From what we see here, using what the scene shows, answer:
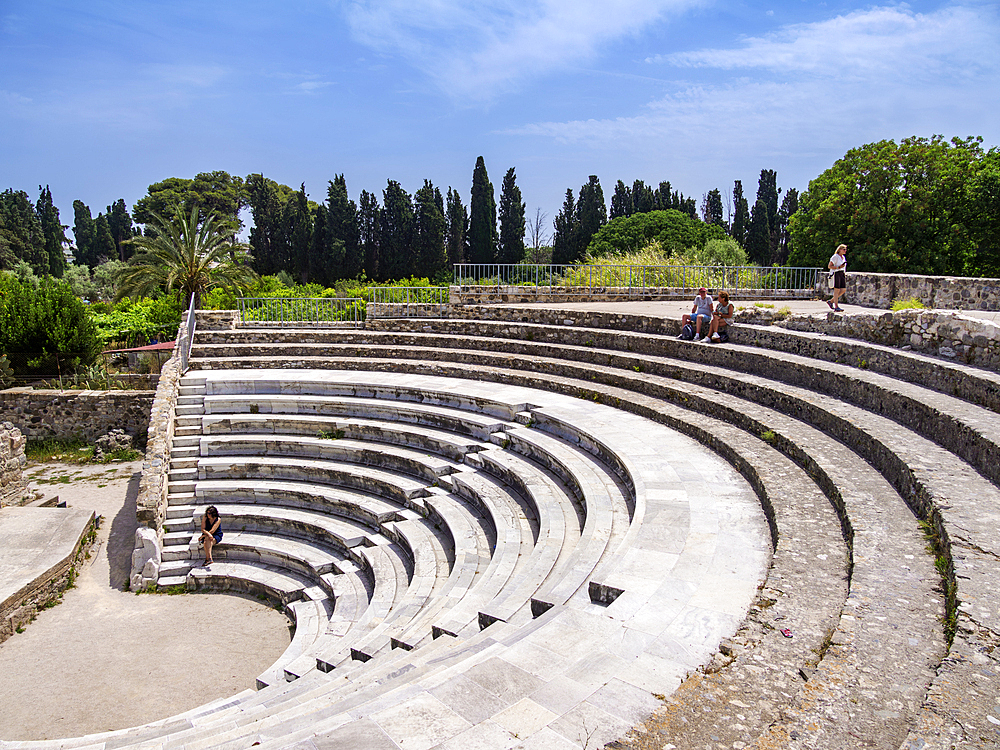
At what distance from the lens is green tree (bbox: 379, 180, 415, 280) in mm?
43281

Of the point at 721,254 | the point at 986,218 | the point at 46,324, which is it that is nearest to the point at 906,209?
the point at 986,218

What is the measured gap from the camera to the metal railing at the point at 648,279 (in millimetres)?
18219

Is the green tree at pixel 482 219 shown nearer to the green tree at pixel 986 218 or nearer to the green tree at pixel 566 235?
the green tree at pixel 566 235

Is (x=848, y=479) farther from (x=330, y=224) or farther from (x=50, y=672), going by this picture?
(x=330, y=224)

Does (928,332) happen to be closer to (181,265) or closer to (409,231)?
(181,265)

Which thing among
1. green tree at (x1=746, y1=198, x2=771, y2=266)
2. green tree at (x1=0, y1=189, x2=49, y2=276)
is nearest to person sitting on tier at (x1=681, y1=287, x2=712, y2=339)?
green tree at (x1=746, y1=198, x2=771, y2=266)

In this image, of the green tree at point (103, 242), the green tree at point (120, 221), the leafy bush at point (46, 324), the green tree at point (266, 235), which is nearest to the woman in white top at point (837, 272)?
the leafy bush at point (46, 324)

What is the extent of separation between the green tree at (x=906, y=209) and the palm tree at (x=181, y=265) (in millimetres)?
24350

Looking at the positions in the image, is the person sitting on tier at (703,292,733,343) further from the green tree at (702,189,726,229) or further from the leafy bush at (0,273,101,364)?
the green tree at (702,189,726,229)

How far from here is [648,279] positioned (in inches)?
753

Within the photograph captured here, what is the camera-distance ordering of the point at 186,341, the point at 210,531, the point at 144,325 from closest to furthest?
the point at 210,531
the point at 186,341
the point at 144,325

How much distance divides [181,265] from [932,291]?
21906mm

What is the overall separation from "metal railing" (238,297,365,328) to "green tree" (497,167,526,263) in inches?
1084

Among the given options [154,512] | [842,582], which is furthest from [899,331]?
[154,512]
